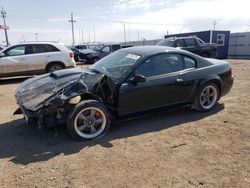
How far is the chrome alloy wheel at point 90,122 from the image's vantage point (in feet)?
14.7

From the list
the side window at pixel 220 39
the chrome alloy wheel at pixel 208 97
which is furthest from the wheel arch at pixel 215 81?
the side window at pixel 220 39

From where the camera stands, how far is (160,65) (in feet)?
17.5

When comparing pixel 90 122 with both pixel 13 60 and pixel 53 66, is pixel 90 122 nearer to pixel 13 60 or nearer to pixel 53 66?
pixel 53 66

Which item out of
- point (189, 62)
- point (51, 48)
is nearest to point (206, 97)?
point (189, 62)

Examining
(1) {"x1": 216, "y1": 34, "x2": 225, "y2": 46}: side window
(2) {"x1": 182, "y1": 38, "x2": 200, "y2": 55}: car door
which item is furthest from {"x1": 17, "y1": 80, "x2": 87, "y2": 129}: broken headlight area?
(1) {"x1": 216, "y1": 34, "x2": 225, "y2": 46}: side window

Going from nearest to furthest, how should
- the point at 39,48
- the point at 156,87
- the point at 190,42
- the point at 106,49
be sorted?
the point at 156,87
the point at 39,48
the point at 190,42
the point at 106,49

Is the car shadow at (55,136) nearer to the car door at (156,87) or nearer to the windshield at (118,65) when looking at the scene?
the car door at (156,87)

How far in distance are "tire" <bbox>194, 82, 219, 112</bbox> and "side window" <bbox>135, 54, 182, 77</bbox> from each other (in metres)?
0.77

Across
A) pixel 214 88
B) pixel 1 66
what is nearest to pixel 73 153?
pixel 214 88

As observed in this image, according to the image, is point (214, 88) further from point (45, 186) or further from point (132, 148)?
point (45, 186)

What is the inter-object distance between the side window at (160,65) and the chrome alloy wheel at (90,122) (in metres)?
1.09

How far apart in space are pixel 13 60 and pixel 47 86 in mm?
7219

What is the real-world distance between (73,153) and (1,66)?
8.44m

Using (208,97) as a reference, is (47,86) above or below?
above
